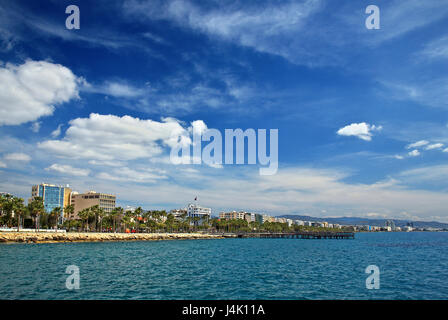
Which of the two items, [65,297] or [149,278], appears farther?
[149,278]

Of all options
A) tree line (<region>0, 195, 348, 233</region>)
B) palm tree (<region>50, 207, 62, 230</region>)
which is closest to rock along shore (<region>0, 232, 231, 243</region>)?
tree line (<region>0, 195, 348, 233</region>)

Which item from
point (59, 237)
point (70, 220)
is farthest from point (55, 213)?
point (59, 237)

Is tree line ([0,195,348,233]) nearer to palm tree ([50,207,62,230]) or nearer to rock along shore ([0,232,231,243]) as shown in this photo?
palm tree ([50,207,62,230])

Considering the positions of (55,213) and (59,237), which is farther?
(55,213)

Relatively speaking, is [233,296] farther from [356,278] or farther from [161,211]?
[161,211]

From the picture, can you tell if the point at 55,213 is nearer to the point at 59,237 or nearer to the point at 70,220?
the point at 70,220

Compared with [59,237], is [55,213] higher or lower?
higher

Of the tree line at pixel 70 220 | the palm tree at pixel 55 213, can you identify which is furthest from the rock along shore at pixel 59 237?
the palm tree at pixel 55 213

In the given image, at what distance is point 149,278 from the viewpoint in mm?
34656

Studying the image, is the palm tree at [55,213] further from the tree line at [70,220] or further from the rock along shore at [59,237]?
the rock along shore at [59,237]

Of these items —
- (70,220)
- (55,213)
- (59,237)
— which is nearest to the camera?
(59,237)

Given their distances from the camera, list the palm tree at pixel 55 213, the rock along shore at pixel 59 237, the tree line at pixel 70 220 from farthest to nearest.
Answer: the palm tree at pixel 55 213, the tree line at pixel 70 220, the rock along shore at pixel 59 237
